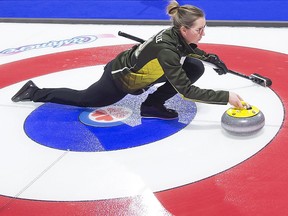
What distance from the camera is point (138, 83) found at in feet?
8.87

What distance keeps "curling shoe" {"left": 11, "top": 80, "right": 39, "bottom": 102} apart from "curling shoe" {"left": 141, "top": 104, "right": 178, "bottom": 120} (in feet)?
2.92

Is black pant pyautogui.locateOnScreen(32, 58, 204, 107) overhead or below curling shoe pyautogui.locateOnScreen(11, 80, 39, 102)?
overhead

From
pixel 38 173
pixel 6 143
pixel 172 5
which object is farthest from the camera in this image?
pixel 6 143

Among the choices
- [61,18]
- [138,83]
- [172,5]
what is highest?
[172,5]

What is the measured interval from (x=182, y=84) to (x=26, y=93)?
1.35 m

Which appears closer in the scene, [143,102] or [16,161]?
[16,161]

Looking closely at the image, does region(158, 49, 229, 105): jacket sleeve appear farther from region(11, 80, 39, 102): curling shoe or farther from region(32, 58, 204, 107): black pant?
region(11, 80, 39, 102): curling shoe

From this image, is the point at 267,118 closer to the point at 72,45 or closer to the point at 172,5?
the point at 172,5

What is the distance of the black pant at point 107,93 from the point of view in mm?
2818

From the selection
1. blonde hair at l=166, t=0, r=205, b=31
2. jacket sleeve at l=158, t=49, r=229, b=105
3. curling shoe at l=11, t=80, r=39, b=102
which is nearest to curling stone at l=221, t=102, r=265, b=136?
jacket sleeve at l=158, t=49, r=229, b=105

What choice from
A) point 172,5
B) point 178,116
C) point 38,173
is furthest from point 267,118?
point 38,173

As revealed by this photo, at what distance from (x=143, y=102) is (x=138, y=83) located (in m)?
0.27

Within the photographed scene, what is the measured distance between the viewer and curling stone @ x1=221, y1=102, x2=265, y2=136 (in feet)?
7.90

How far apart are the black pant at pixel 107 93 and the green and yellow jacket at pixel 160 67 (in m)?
0.07
